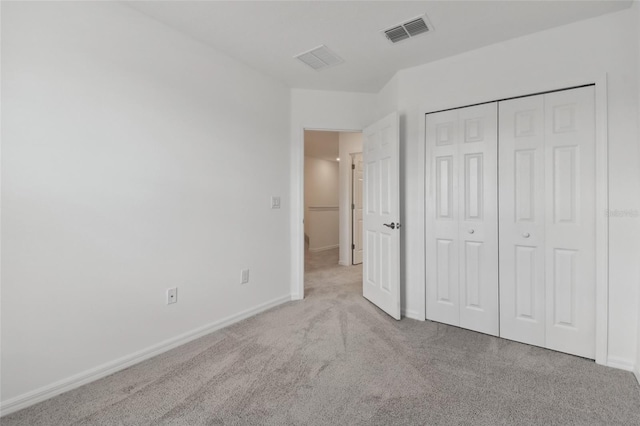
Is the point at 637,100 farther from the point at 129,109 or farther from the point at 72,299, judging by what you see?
A: the point at 72,299

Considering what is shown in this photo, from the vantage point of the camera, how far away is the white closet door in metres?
2.06

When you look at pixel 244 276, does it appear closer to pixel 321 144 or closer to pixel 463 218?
pixel 463 218

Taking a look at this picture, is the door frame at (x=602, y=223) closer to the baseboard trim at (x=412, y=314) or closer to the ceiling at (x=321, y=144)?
the baseboard trim at (x=412, y=314)

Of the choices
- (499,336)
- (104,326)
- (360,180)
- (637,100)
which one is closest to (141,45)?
(104,326)

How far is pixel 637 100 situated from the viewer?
189 centimetres

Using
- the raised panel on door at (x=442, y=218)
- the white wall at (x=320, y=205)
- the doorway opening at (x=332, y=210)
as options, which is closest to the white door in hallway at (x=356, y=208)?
the doorway opening at (x=332, y=210)

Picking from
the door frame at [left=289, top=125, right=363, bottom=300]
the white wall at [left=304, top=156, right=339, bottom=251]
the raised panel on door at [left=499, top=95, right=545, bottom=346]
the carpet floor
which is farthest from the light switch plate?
the white wall at [left=304, top=156, right=339, bottom=251]

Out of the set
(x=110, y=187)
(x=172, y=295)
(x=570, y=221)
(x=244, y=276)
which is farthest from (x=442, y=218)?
(x=110, y=187)

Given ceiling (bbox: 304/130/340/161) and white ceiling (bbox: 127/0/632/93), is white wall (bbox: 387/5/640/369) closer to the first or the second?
white ceiling (bbox: 127/0/632/93)

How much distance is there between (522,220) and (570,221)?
0.28 meters

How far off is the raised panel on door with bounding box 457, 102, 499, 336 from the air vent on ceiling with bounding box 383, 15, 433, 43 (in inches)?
29.5

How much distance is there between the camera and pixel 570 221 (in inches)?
83.7

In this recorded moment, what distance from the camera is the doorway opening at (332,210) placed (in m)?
4.61

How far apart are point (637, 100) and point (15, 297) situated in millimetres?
3795
